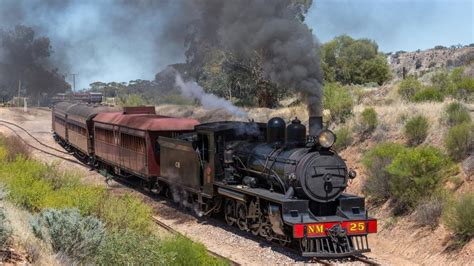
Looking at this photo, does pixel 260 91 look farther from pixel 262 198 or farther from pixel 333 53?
pixel 262 198

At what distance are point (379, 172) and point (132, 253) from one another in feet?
27.5

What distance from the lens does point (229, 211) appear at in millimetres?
13219

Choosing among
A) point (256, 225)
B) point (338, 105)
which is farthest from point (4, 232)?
point (338, 105)

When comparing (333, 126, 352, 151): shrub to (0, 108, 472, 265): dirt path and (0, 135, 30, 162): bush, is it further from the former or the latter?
(0, 135, 30, 162): bush

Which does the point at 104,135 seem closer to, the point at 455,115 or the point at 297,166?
the point at 455,115

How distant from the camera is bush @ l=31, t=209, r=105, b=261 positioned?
8336 mm

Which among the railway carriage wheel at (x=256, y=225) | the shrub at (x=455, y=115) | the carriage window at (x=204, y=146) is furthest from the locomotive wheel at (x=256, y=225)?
the shrub at (x=455, y=115)

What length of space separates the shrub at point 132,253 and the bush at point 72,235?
0.21 meters

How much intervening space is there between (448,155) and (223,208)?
5.98 meters

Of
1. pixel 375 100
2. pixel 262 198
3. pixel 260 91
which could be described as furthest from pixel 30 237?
pixel 260 91

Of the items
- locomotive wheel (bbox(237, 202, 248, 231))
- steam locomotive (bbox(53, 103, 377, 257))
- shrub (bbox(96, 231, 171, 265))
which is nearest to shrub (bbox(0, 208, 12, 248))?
shrub (bbox(96, 231, 171, 265))

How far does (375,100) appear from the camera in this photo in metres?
25.7

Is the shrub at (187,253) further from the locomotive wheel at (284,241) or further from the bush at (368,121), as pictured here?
the bush at (368,121)

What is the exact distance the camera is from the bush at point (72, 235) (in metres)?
8.34
